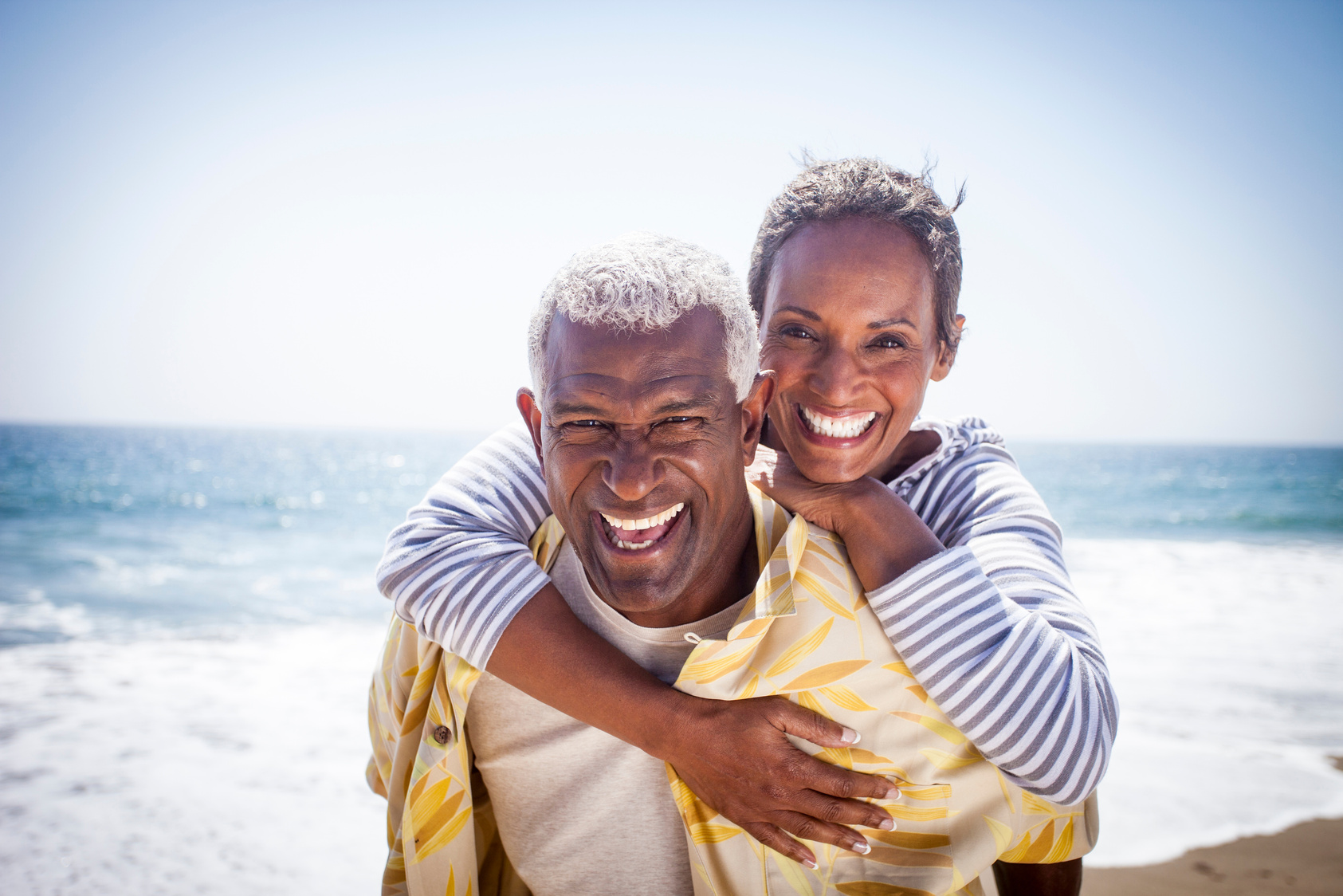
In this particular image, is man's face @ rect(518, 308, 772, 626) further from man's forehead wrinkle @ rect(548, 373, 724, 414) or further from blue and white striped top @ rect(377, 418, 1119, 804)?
blue and white striped top @ rect(377, 418, 1119, 804)

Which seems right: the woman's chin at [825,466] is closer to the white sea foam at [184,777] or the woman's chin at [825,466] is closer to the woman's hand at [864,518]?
the woman's hand at [864,518]

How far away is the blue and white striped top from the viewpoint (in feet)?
5.48

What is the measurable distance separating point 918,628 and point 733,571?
0.59m

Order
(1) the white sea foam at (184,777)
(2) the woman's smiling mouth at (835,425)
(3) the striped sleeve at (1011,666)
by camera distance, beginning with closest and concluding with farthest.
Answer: (3) the striped sleeve at (1011,666)
(2) the woman's smiling mouth at (835,425)
(1) the white sea foam at (184,777)

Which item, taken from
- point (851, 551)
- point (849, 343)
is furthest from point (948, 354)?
point (851, 551)

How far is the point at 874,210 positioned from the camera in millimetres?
2404

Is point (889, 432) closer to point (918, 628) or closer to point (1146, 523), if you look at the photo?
point (918, 628)

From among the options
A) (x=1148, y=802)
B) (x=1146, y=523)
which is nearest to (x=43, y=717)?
(x=1148, y=802)

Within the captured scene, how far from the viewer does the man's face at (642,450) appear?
1891mm

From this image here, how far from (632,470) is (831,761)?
0.89 metres

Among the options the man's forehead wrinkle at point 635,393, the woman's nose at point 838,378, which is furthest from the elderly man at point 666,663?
the woman's nose at point 838,378

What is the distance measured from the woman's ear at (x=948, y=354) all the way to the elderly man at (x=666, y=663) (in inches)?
35.2

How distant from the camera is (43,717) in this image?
5.97m

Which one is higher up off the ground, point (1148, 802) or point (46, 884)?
point (1148, 802)
